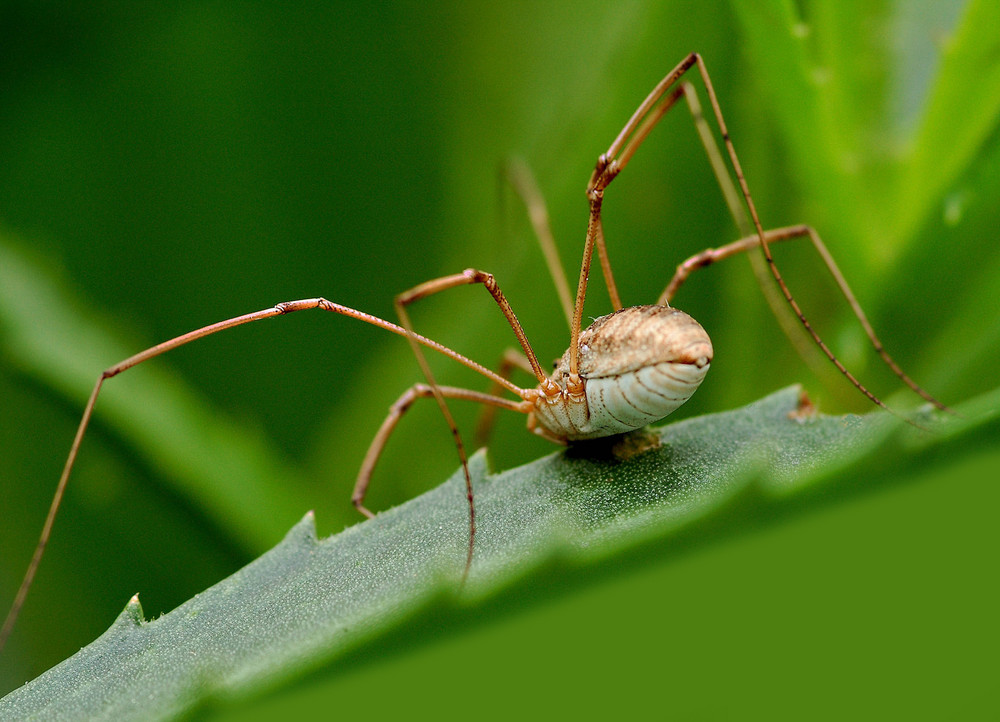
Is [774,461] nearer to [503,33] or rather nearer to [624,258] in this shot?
[624,258]

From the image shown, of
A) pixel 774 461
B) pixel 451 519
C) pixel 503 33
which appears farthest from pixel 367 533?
pixel 503 33

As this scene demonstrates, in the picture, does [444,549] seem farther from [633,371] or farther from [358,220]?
[358,220]

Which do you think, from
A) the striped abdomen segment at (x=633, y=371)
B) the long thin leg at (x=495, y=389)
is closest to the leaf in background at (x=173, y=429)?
the long thin leg at (x=495, y=389)

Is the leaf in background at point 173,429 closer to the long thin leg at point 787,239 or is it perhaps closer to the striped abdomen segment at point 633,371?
the striped abdomen segment at point 633,371

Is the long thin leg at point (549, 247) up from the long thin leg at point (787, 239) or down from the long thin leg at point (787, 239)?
up

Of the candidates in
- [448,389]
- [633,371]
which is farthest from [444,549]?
[448,389]
